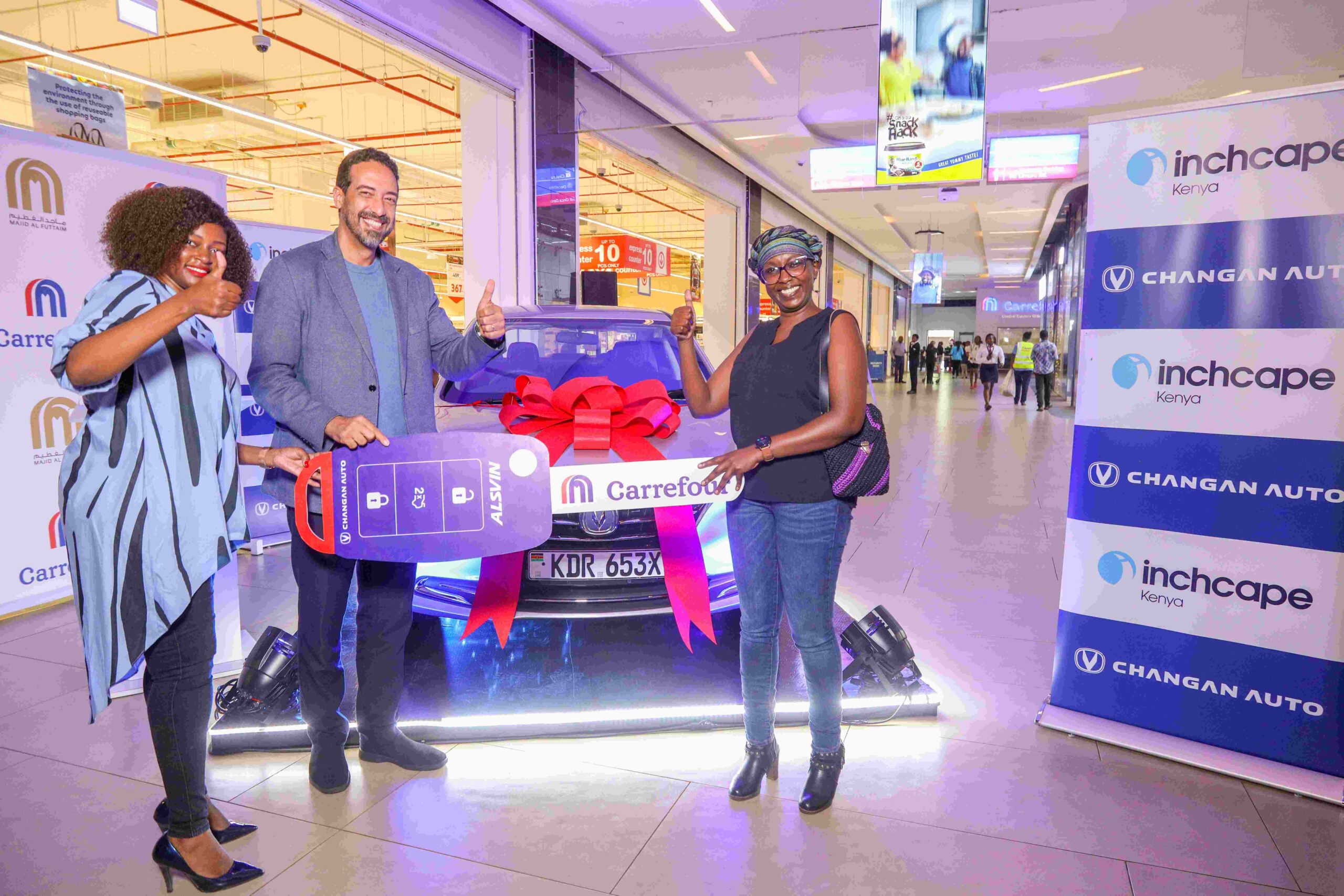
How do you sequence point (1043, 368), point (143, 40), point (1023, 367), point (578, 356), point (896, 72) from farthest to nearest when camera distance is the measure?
point (1023, 367)
point (1043, 368)
point (143, 40)
point (896, 72)
point (578, 356)

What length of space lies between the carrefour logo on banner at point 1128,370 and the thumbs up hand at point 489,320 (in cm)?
172

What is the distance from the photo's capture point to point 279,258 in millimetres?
1866

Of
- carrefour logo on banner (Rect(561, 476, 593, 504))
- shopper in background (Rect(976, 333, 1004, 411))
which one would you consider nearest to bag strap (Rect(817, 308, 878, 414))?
carrefour logo on banner (Rect(561, 476, 593, 504))

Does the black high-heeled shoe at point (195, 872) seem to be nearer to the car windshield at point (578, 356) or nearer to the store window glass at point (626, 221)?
the car windshield at point (578, 356)

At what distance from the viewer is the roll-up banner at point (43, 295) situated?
10.6 feet

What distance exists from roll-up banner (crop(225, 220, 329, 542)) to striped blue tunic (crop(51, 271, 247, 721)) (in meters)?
2.63

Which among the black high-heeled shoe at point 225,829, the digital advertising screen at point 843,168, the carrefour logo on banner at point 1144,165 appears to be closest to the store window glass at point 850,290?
the digital advertising screen at point 843,168

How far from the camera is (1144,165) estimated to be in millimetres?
2207

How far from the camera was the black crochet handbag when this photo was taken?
1.84 meters

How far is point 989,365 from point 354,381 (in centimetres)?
1448

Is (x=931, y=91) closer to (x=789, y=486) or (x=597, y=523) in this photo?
(x=597, y=523)

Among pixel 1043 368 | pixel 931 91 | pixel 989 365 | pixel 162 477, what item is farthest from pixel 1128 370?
pixel 989 365

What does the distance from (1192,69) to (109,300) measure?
9.72m

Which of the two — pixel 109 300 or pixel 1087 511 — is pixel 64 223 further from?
pixel 1087 511
